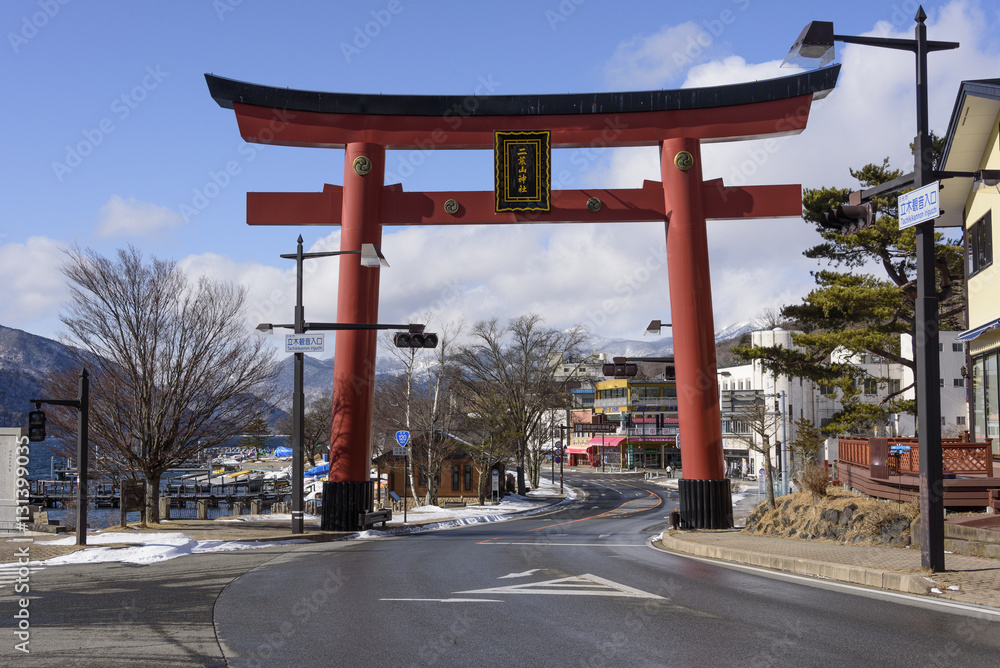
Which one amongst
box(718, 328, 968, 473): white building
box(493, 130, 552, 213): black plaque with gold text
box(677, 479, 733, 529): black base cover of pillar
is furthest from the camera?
box(718, 328, 968, 473): white building

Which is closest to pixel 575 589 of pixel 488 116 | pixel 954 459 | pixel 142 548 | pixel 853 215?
pixel 853 215

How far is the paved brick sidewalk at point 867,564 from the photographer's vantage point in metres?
9.67

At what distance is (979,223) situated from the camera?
752 inches

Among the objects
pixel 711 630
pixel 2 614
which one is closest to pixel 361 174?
pixel 2 614

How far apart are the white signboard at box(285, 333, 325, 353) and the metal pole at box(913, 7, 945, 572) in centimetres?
1324

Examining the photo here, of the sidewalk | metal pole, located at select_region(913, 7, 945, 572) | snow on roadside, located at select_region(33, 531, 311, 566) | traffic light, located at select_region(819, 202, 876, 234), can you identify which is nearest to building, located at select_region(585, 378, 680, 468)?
the sidewalk

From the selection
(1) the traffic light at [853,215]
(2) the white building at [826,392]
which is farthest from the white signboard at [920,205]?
(2) the white building at [826,392]

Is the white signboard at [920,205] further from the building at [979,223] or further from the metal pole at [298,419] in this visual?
the metal pole at [298,419]

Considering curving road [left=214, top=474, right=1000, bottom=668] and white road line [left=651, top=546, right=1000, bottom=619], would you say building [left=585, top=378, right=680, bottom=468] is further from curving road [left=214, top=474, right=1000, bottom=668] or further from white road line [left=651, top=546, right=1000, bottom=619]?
curving road [left=214, top=474, right=1000, bottom=668]

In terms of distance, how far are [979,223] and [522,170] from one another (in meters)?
11.5

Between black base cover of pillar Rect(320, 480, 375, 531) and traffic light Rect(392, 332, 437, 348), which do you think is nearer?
traffic light Rect(392, 332, 437, 348)

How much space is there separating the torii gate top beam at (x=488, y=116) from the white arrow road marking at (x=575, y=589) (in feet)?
46.9

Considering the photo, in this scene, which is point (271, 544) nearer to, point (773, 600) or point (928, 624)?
point (773, 600)

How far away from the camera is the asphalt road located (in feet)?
22.1
